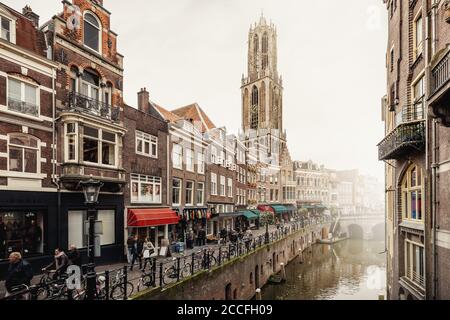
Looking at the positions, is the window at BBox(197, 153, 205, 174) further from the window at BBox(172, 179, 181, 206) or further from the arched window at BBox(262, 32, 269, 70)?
the arched window at BBox(262, 32, 269, 70)

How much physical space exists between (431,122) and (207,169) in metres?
20.0

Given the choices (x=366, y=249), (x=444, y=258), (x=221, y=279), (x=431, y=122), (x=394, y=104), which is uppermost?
(x=394, y=104)

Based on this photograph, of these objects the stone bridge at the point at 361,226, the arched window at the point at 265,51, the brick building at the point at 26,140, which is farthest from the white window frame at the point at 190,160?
the arched window at the point at 265,51

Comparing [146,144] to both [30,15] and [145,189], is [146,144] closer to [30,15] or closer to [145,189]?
[145,189]

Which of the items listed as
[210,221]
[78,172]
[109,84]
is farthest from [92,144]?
[210,221]

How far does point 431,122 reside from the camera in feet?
29.1

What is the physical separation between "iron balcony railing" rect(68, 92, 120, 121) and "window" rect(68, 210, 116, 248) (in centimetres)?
549

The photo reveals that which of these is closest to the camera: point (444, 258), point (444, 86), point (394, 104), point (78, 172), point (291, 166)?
point (444, 86)

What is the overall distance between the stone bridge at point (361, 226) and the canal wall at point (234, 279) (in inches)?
1252

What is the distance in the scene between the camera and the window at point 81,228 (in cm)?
1464

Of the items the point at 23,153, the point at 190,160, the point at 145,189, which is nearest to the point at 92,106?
the point at 23,153

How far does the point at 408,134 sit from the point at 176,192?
1695 cm

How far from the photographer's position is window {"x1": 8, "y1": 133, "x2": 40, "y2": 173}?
40.7 feet

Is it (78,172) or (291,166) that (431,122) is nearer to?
(78,172)
